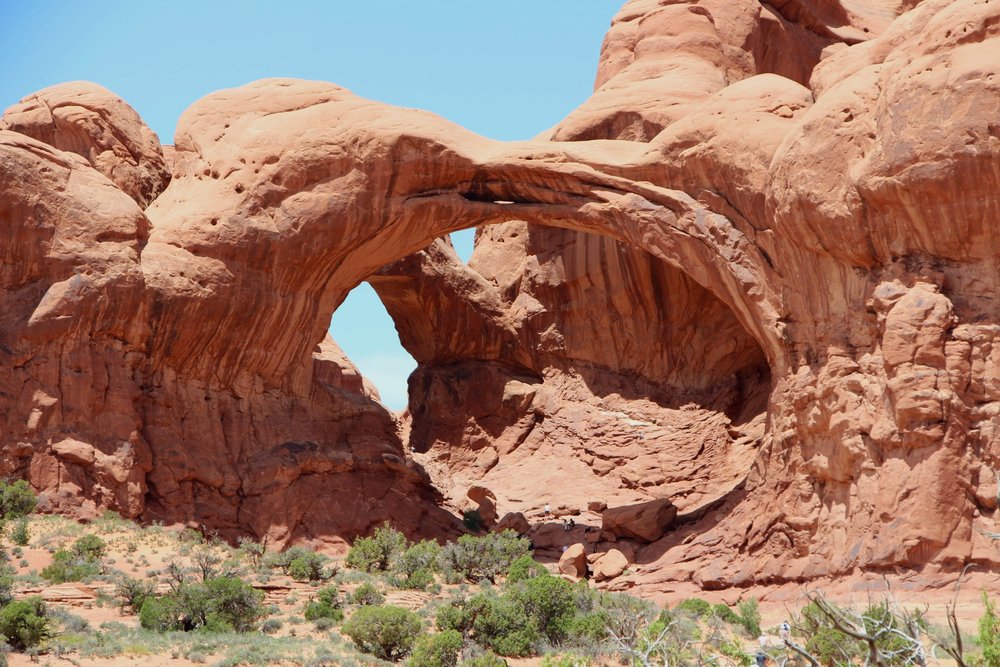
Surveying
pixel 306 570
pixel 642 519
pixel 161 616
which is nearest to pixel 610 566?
pixel 642 519

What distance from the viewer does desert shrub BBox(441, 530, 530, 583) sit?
74.2 feet

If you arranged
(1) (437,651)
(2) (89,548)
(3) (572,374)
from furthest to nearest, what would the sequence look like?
(3) (572,374), (2) (89,548), (1) (437,651)

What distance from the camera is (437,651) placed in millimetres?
15648

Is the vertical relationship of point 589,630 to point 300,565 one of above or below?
below

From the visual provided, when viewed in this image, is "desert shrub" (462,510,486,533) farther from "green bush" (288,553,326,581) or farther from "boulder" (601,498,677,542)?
"green bush" (288,553,326,581)

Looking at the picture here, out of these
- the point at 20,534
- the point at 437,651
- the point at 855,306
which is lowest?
the point at 437,651

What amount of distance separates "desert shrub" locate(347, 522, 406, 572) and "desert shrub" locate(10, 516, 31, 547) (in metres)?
5.09

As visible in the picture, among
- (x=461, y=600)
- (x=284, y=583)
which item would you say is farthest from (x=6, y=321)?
(x=461, y=600)

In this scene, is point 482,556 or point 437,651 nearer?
point 437,651

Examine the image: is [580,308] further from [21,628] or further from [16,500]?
[21,628]

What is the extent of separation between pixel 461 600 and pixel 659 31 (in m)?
19.7

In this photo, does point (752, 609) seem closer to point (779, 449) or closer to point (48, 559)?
point (779, 449)

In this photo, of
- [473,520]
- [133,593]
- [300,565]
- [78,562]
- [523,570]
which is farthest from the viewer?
[473,520]

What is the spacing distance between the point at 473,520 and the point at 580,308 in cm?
610
